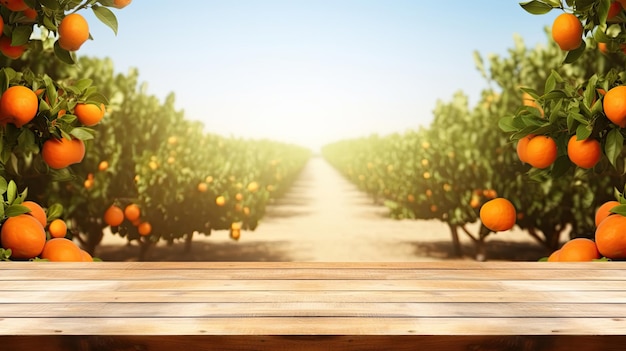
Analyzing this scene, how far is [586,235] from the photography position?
928 centimetres

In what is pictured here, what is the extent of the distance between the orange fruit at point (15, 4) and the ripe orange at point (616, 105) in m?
2.99

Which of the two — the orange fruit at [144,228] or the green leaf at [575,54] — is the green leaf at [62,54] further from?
the orange fruit at [144,228]

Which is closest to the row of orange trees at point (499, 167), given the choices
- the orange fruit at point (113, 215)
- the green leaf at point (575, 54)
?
the green leaf at point (575, 54)

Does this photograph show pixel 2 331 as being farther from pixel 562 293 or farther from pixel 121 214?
pixel 121 214

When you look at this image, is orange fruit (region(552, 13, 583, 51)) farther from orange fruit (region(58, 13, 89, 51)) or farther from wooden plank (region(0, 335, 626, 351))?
orange fruit (region(58, 13, 89, 51))

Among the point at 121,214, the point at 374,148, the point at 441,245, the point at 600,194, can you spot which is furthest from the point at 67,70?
the point at 374,148

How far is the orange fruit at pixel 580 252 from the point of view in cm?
307

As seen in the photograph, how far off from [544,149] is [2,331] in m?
2.67

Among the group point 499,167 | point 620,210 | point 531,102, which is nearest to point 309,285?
point 620,210

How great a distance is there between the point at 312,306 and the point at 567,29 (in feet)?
7.41

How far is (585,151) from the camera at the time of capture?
314 cm

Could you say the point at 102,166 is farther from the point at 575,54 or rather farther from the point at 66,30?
the point at 575,54

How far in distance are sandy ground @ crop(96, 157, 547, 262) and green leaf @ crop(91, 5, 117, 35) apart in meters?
7.52

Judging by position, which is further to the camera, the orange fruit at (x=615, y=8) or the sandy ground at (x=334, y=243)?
the sandy ground at (x=334, y=243)
